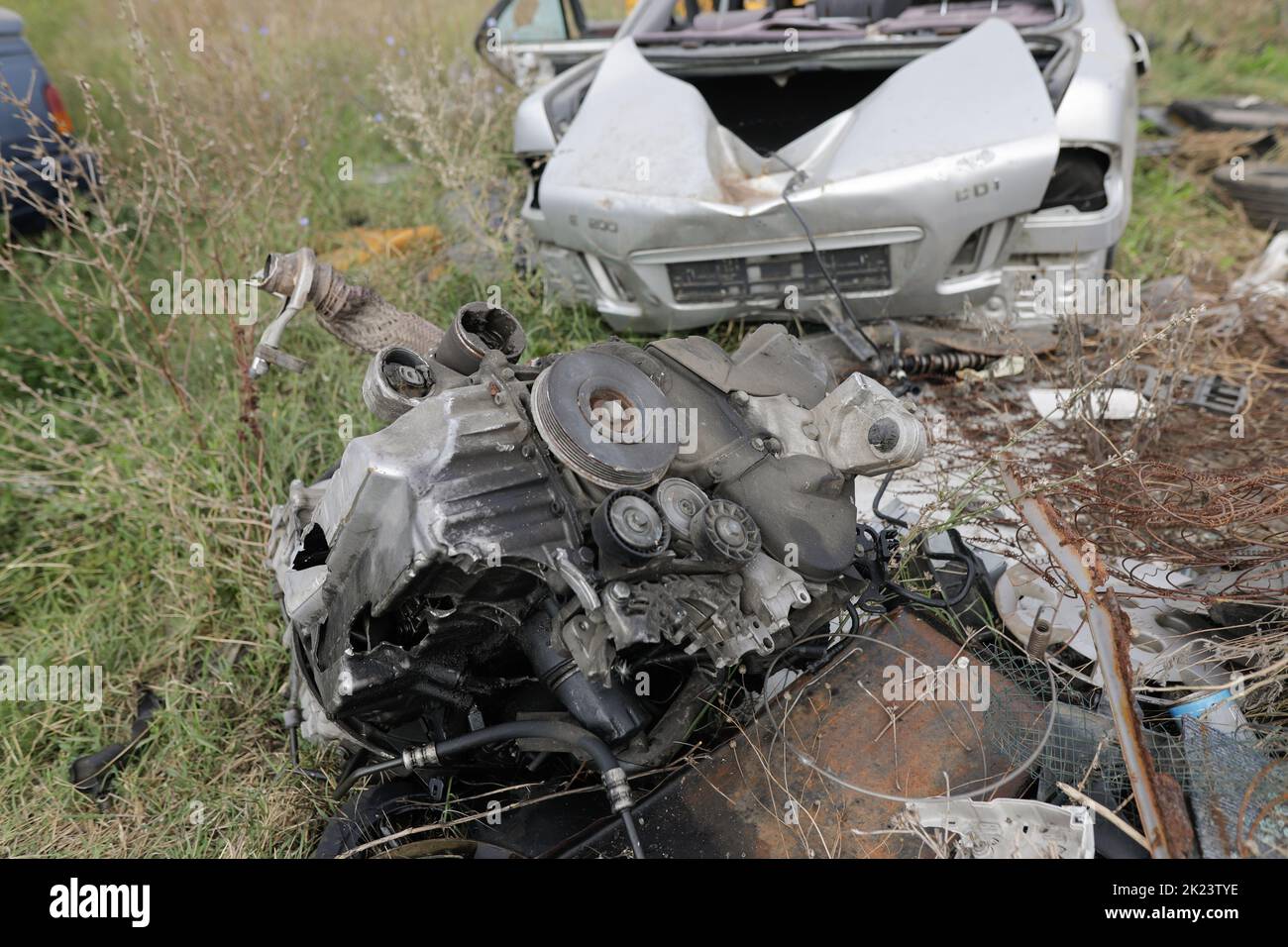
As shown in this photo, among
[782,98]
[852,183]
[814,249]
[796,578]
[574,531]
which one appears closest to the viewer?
[574,531]

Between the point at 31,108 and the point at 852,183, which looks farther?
the point at 31,108

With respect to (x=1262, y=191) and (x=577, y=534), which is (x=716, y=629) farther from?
(x=1262, y=191)

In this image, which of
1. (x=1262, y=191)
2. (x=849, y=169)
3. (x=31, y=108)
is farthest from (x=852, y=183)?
(x=31, y=108)

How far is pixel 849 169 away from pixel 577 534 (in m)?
2.02

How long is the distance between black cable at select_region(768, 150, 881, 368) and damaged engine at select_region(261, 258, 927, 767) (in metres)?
1.11

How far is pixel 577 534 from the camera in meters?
1.88

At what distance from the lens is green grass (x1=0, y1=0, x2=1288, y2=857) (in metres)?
2.68

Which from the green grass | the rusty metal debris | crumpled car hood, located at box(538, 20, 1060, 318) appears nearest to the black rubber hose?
the green grass

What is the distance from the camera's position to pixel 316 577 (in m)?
2.20

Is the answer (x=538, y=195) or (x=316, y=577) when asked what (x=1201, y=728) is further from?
(x=538, y=195)

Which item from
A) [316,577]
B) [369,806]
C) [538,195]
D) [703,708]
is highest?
[538,195]

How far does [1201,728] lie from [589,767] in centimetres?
135
